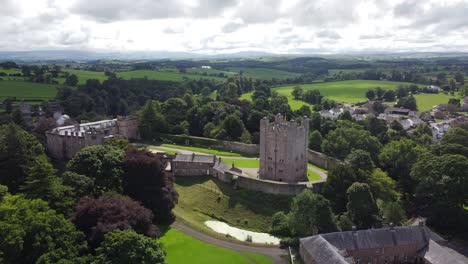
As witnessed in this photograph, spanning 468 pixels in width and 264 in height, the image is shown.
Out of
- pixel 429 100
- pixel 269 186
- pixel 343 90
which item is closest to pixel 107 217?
pixel 269 186

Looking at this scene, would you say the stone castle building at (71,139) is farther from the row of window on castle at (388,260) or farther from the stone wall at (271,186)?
the row of window on castle at (388,260)

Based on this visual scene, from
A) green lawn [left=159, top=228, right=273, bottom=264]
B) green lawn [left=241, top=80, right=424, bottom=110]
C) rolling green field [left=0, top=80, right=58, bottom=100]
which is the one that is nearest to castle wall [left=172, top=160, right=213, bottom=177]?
green lawn [left=159, top=228, right=273, bottom=264]

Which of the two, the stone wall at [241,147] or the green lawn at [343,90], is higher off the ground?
the green lawn at [343,90]

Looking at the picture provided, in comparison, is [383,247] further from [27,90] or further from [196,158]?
[27,90]

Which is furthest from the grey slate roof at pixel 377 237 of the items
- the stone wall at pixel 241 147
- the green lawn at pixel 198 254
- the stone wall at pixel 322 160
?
the stone wall at pixel 241 147

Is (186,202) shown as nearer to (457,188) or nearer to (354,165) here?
(354,165)

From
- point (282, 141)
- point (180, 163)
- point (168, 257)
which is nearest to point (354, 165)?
point (282, 141)
